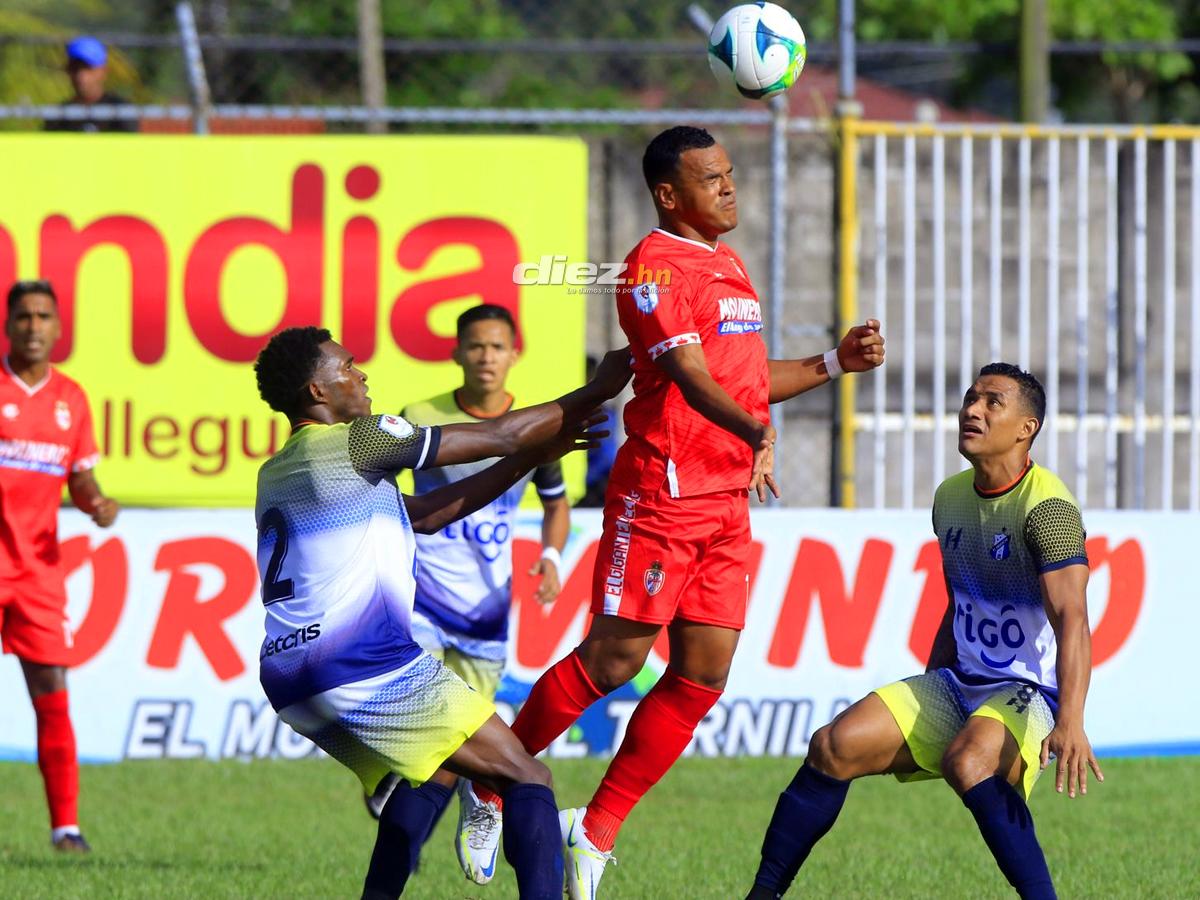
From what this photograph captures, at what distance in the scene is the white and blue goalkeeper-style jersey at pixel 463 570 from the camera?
7.58 m

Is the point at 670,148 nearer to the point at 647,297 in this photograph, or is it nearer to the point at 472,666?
the point at 647,297

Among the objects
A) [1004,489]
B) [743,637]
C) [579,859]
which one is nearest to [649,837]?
[743,637]

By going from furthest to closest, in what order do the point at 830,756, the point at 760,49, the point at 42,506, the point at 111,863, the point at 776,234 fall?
the point at 776,234 → the point at 42,506 → the point at 111,863 → the point at 760,49 → the point at 830,756

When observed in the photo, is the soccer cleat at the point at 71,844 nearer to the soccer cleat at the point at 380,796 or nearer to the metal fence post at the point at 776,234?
the soccer cleat at the point at 380,796

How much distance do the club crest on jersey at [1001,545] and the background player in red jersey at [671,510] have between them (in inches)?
28.0

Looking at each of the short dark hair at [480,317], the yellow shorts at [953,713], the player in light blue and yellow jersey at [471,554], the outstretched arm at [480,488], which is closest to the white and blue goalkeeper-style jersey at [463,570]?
the player in light blue and yellow jersey at [471,554]

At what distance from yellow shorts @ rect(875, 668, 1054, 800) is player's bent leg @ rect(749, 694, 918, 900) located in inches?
1.9

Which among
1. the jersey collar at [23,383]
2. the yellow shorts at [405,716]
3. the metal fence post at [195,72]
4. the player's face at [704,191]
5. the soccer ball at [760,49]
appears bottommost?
the yellow shorts at [405,716]

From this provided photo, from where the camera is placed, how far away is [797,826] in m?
5.79

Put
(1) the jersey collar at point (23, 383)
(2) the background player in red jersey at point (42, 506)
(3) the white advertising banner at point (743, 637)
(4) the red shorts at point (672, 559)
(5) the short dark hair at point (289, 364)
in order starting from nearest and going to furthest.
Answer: (5) the short dark hair at point (289, 364)
(4) the red shorts at point (672, 559)
(2) the background player in red jersey at point (42, 506)
(1) the jersey collar at point (23, 383)
(3) the white advertising banner at point (743, 637)

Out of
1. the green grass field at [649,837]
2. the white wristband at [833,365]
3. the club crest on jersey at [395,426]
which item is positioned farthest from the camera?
the green grass field at [649,837]

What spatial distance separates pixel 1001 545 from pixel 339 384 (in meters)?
2.17

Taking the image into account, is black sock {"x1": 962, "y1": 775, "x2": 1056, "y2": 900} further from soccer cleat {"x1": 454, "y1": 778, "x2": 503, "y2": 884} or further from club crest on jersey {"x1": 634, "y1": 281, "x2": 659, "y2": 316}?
club crest on jersey {"x1": 634, "y1": 281, "x2": 659, "y2": 316}

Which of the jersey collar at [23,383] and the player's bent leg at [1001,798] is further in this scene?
the jersey collar at [23,383]
